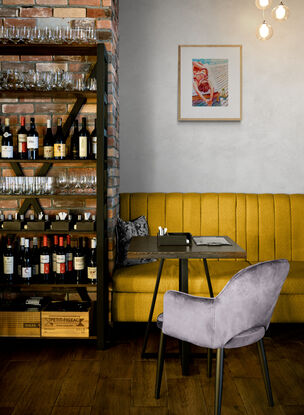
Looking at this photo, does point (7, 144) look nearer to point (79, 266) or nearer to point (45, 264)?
point (45, 264)

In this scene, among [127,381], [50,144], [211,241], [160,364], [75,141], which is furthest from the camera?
[75,141]

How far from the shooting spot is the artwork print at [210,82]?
3779mm

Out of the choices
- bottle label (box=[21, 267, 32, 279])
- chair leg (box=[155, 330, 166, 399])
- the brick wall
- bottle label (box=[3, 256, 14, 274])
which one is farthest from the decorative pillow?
chair leg (box=[155, 330, 166, 399])

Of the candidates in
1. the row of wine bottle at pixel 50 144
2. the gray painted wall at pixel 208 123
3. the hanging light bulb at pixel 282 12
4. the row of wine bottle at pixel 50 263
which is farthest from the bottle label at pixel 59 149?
the hanging light bulb at pixel 282 12

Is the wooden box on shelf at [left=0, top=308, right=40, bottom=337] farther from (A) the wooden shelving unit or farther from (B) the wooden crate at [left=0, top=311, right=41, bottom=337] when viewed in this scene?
(A) the wooden shelving unit

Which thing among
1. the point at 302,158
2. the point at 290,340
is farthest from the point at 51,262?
the point at 302,158

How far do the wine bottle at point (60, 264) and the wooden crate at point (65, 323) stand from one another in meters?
0.24

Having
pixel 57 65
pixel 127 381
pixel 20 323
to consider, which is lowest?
pixel 127 381

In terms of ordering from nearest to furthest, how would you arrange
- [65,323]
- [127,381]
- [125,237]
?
[127,381], [65,323], [125,237]

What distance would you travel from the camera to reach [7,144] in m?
2.92

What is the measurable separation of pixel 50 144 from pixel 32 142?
130 mm

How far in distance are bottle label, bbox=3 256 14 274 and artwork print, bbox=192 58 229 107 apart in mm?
2205

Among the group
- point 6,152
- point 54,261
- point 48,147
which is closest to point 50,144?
point 48,147

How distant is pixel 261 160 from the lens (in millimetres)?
3859
